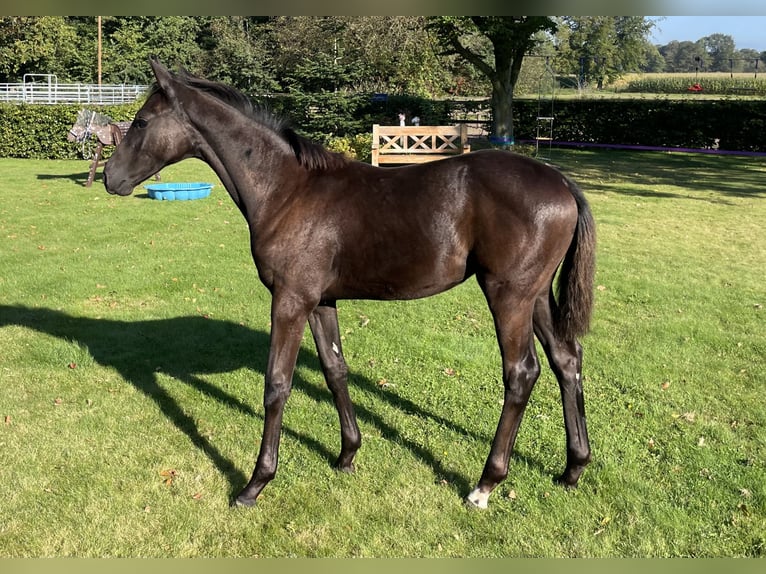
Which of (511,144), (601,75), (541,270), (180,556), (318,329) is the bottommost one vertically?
(180,556)

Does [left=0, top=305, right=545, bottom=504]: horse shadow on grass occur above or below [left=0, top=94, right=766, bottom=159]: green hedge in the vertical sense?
below

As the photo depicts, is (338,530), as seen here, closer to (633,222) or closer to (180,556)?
(180,556)

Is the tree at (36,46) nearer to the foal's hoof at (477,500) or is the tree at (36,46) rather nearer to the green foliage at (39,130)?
the green foliage at (39,130)

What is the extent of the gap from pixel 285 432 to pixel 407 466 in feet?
3.39

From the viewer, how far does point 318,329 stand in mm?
4168

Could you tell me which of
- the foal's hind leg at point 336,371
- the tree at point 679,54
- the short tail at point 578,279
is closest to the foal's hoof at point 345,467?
the foal's hind leg at point 336,371

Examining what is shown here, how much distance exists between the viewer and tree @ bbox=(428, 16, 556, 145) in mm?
21797

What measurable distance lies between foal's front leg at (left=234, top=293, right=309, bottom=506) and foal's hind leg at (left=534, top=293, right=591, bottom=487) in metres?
1.53

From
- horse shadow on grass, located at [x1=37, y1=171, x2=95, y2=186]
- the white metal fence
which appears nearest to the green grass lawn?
horse shadow on grass, located at [x1=37, y1=171, x2=95, y2=186]

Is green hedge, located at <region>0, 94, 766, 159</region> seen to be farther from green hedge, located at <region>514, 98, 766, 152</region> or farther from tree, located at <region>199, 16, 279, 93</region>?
tree, located at <region>199, 16, 279, 93</region>

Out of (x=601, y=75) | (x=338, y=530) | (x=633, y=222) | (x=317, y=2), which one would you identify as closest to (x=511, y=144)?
(x=633, y=222)

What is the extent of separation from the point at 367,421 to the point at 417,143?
13.6 m

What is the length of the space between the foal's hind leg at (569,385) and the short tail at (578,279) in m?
0.07

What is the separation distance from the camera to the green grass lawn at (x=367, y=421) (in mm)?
3613
